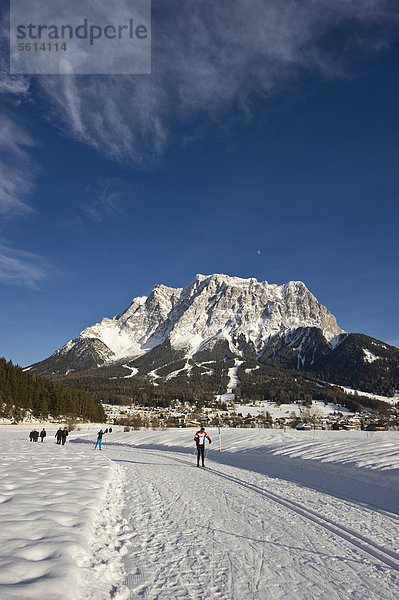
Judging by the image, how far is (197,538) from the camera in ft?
20.4

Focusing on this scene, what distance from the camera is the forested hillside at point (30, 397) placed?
7624cm

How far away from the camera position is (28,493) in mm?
8602

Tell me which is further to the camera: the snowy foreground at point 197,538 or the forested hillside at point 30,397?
the forested hillside at point 30,397

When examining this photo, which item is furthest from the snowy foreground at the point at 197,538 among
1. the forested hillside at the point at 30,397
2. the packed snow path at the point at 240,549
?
the forested hillside at the point at 30,397

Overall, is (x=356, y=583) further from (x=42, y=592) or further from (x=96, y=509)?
(x=96, y=509)

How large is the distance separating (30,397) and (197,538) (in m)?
90.1

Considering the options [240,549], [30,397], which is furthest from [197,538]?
[30,397]

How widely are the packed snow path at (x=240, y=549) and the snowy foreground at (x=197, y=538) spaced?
0.02 metres

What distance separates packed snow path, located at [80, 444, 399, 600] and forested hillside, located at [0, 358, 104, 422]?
77.9m

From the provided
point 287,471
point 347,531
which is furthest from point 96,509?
point 287,471

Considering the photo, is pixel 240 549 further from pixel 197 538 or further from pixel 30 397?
pixel 30 397

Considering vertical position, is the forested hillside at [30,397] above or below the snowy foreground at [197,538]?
above

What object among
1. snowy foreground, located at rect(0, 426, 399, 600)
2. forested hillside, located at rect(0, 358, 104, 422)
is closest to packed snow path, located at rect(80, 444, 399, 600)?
snowy foreground, located at rect(0, 426, 399, 600)

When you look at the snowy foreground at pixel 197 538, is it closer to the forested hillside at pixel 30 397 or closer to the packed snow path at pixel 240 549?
the packed snow path at pixel 240 549
